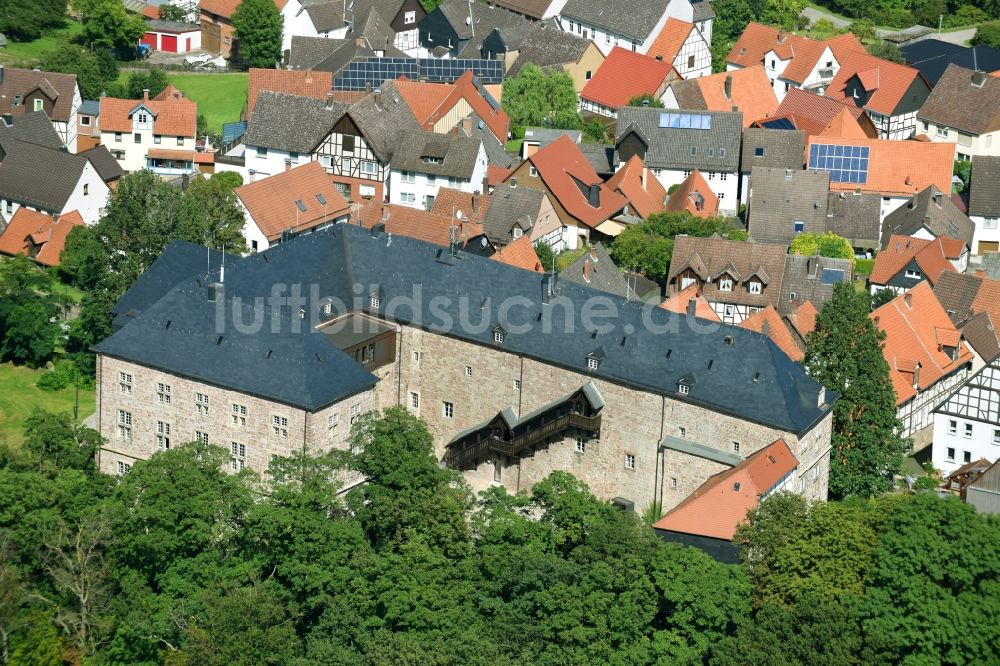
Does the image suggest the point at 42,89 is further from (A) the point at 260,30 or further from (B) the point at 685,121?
(B) the point at 685,121

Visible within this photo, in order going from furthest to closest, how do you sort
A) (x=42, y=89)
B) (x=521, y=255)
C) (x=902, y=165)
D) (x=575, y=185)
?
1. (x=42, y=89)
2. (x=902, y=165)
3. (x=575, y=185)
4. (x=521, y=255)

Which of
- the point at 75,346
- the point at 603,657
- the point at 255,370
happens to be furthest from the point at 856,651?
the point at 75,346

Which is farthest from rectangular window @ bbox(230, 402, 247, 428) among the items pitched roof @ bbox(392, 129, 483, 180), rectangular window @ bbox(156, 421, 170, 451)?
pitched roof @ bbox(392, 129, 483, 180)

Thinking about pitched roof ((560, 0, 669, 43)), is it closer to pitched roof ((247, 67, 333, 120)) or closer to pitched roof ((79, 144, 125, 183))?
pitched roof ((247, 67, 333, 120))

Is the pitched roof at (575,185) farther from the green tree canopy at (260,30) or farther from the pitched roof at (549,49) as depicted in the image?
the green tree canopy at (260,30)

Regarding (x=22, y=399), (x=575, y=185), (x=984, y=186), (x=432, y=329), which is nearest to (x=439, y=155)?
(x=575, y=185)

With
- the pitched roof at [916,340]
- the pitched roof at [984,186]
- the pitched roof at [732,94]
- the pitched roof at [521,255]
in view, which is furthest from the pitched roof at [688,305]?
the pitched roof at [732,94]

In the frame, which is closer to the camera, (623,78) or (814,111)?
(814,111)
